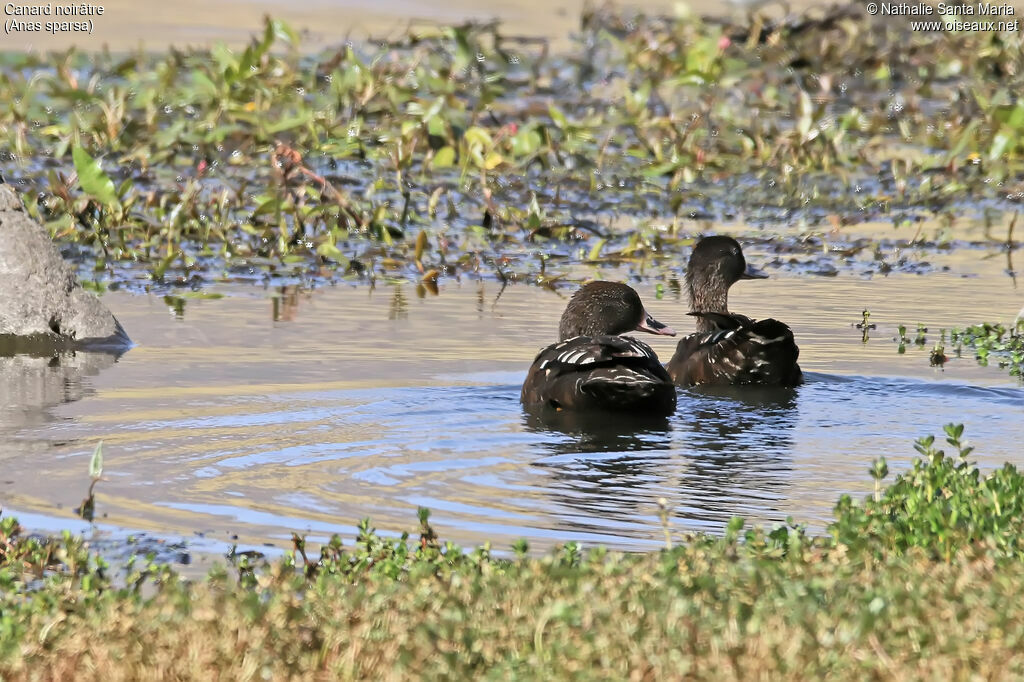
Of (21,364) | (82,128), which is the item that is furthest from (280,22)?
(21,364)

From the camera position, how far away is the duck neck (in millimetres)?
12719

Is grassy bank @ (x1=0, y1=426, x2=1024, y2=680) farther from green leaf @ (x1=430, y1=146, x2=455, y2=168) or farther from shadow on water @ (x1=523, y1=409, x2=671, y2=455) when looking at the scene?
green leaf @ (x1=430, y1=146, x2=455, y2=168)

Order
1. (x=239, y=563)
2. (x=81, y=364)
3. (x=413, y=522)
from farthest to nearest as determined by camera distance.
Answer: (x=81, y=364) < (x=413, y=522) < (x=239, y=563)

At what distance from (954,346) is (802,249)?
12.9 feet

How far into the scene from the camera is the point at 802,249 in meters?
15.4

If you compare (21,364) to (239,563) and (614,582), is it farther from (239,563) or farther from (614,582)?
(614,582)

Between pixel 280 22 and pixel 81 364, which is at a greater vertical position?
pixel 280 22

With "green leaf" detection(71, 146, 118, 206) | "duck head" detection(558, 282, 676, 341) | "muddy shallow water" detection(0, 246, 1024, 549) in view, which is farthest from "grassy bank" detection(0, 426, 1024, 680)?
"green leaf" detection(71, 146, 118, 206)

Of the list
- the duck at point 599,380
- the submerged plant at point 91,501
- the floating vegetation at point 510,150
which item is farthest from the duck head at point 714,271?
the submerged plant at point 91,501

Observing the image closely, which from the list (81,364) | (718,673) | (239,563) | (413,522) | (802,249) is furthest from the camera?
(802,249)

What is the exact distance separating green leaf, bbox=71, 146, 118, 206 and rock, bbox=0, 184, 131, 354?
2311mm

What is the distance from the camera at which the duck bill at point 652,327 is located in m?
11.8

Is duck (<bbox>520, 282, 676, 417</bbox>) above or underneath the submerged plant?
above

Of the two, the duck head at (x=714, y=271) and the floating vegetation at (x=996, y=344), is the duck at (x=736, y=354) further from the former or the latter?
the floating vegetation at (x=996, y=344)
